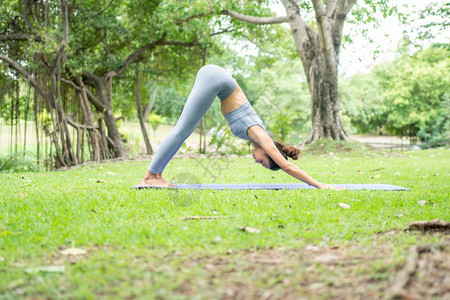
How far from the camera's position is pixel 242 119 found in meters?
3.99

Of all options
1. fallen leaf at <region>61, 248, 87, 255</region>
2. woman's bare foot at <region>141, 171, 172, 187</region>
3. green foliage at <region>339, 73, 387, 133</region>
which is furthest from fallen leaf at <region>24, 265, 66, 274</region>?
green foliage at <region>339, 73, 387, 133</region>

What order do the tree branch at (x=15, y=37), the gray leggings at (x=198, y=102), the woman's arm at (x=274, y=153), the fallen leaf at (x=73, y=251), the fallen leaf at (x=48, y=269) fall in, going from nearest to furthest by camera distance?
the fallen leaf at (x=48, y=269) → the fallen leaf at (x=73, y=251) → the woman's arm at (x=274, y=153) → the gray leggings at (x=198, y=102) → the tree branch at (x=15, y=37)

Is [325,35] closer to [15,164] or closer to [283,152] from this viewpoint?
[283,152]

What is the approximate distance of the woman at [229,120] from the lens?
3830 mm

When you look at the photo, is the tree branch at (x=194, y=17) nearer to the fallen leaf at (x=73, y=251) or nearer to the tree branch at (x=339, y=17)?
the tree branch at (x=339, y=17)

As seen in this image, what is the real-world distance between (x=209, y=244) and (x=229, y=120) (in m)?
2.04

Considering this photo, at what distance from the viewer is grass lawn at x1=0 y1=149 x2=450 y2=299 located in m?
1.68

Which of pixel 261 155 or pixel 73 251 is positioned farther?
pixel 261 155

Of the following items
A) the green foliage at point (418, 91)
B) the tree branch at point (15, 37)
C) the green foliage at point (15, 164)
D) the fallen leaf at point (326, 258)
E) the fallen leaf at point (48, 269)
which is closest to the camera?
→ the fallen leaf at point (48, 269)

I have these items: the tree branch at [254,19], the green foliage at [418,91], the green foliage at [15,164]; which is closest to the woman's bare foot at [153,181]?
the green foliage at [15,164]

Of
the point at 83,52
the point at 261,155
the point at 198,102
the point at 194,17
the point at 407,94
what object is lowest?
the point at 261,155

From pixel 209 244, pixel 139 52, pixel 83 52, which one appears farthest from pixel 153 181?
pixel 139 52

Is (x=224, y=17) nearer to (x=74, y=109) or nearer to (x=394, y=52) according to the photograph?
(x=74, y=109)

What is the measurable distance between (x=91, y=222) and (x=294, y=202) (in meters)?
1.55
